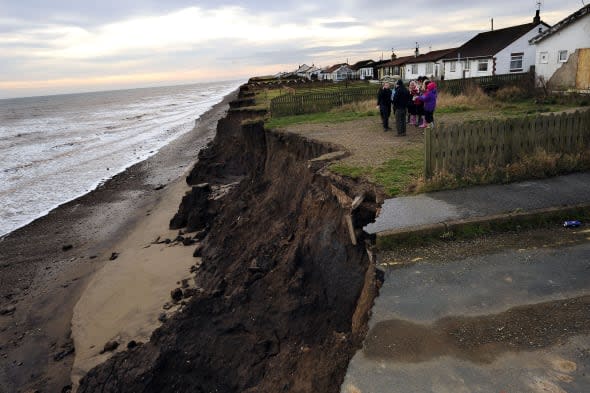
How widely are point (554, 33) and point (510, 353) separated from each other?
24.2 meters

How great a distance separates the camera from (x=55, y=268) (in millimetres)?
14312

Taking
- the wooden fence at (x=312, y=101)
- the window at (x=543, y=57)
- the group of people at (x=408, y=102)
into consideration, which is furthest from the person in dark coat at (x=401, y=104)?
the window at (x=543, y=57)

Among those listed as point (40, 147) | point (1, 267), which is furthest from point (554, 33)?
point (40, 147)

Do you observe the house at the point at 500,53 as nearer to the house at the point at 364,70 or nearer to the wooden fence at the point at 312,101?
the wooden fence at the point at 312,101

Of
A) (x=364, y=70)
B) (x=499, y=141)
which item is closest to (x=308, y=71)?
(x=364, y=70)

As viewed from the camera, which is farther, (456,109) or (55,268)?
(456,109)

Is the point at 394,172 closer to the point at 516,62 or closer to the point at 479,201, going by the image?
the point at 479,201

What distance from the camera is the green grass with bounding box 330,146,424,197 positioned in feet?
27.0

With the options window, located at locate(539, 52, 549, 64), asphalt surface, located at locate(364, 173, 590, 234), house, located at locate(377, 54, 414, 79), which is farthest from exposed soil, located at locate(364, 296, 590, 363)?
house, located at locate(377, 54, 414, 79)

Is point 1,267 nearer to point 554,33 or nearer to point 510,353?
point 510,353

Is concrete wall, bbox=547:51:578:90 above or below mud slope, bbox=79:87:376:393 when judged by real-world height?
above

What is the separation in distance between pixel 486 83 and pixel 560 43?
4.03m

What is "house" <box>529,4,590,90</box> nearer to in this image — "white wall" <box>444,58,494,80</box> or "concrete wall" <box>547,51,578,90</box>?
"concrete wall" <box>547,51,578,90</box>

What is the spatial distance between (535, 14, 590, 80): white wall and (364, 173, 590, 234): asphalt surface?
682 inches
